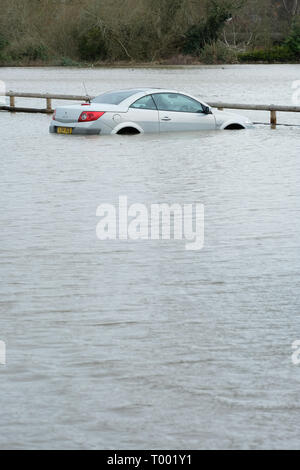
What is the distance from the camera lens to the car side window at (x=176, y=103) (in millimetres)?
22891

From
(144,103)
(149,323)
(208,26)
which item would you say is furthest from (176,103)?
(208,26)

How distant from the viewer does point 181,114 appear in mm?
23344

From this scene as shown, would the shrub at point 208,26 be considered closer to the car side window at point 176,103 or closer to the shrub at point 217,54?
the shrub at point 217,54

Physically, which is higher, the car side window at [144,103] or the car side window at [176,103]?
the car side window at [176,103]

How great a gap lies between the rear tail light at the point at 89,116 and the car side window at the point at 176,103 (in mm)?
1348

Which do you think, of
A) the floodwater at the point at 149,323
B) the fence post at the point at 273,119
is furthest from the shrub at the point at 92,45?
the floodwater at the point at 149,323

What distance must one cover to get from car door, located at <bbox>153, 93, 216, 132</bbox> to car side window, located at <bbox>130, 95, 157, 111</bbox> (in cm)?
20

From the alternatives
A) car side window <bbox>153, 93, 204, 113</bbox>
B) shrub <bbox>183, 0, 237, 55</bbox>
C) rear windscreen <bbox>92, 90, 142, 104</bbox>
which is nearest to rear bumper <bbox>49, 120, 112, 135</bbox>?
rear windscreen <bbox>92, 90, 142, 104</bbox>

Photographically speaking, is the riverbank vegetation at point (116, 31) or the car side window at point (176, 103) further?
the riverbank vegetation at point (116, 31)

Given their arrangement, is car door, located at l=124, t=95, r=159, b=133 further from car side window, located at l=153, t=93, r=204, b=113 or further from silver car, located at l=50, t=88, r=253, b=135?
car side window, located at l=153, t=93, r=204, b=113

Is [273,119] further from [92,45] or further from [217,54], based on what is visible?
[217,54]

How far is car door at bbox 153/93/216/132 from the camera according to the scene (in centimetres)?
2306

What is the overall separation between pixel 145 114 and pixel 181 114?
2.86 feet
